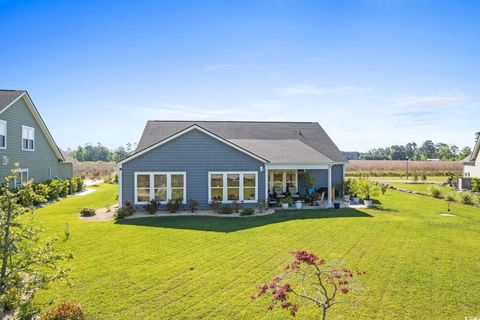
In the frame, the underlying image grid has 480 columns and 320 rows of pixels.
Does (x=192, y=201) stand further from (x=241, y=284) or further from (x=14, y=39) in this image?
(x=14, y=39)

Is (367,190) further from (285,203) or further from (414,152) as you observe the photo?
(414,152)

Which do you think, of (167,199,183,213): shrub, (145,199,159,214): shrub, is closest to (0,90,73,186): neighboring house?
(145,199,159,214): shrub

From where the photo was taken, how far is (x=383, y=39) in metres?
17.9

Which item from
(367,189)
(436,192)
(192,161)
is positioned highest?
(192,161)

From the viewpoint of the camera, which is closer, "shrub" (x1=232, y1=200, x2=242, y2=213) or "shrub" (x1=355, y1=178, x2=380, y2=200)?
"shrub" (x1=232, y1=200, x2=242, y2=213)

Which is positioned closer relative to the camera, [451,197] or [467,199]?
[467,199]

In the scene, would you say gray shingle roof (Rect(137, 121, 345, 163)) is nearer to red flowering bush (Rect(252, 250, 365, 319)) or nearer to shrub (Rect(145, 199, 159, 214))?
shrub (Rect(145, 199, 159, 214))

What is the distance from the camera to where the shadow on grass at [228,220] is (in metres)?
15.1

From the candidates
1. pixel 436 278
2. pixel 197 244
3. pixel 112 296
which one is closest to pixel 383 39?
pixel 436 278

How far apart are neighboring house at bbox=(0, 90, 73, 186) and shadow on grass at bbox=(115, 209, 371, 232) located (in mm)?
A: 9559

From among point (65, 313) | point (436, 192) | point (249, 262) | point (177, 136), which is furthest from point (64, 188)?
point (436, 192)

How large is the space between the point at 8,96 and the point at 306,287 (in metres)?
24.0

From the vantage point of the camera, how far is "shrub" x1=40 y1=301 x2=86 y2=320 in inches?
241

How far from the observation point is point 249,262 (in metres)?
9.92
